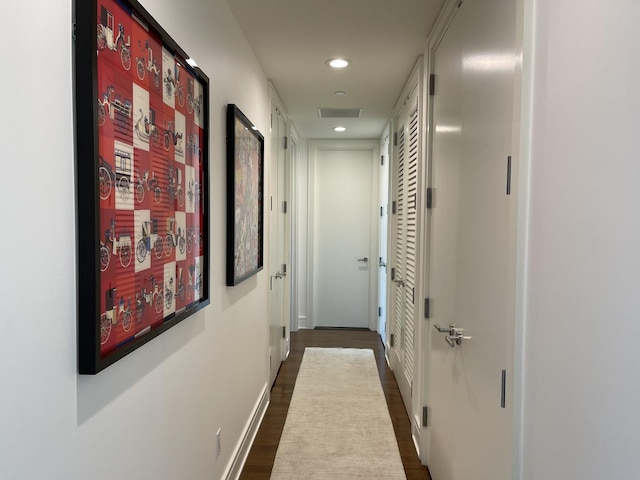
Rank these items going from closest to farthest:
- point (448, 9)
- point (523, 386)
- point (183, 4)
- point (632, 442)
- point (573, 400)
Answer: point (632, 442)
point (573, 400)
point (523, 386)
point (183, 4)
point (448, 9)

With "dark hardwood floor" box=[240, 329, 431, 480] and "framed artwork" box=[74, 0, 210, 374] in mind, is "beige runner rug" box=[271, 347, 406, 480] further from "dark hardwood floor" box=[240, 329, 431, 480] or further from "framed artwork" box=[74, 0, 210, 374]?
"framed artwork" box=[74, 0, 210, 374]

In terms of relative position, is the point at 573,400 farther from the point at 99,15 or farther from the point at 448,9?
the point at 448,9

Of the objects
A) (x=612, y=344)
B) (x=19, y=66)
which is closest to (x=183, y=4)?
(x=19, y=66)

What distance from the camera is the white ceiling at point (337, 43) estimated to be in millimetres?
2059

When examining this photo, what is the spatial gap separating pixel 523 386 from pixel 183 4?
159cm

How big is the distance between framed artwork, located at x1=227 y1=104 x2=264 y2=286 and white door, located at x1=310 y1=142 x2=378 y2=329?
2.62m

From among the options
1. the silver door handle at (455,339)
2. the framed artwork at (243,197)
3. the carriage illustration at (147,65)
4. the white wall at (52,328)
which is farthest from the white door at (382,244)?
the carriage illustration at (147,65)

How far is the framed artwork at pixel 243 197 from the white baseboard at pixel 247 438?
90cm

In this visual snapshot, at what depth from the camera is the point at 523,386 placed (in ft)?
3.76

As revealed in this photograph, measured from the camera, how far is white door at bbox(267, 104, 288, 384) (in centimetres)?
355

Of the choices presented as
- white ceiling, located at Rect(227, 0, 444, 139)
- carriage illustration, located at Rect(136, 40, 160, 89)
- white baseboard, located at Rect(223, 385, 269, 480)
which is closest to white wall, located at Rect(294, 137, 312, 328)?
white ceiling, located at Rect(227, 0, 444, 139)

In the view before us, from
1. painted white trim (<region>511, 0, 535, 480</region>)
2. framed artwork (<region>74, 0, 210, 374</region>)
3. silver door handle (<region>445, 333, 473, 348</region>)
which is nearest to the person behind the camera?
framed artwork (<region>74, 0, 210, 374</region>)

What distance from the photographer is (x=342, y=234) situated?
5.49 m

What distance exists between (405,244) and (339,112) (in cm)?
150
